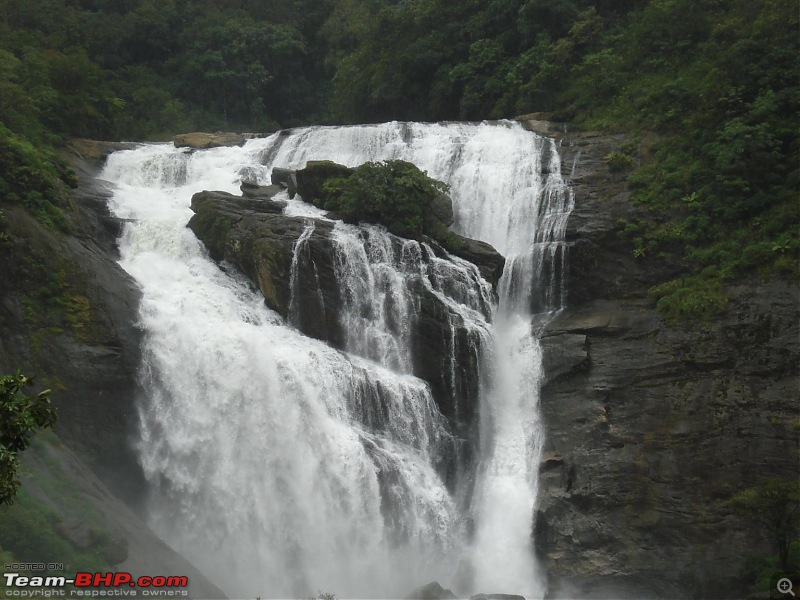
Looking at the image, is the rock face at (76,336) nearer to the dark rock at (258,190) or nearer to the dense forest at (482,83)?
the dense forest at (482,83)

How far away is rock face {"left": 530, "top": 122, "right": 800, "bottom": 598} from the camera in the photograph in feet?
59.6

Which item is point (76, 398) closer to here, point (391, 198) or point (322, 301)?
point (322, 301)

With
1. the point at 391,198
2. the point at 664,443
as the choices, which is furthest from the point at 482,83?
the point at 664,443

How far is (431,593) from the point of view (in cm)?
1703

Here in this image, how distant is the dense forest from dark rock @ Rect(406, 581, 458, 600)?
10.2 m

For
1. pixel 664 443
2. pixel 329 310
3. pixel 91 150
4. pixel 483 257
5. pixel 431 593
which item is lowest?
pixel 431 593

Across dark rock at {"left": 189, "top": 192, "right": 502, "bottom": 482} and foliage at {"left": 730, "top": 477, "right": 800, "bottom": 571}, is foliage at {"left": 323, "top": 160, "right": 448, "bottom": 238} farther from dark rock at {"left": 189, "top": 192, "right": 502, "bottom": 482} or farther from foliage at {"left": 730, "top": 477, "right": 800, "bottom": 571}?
foliage at {"left": 730, "top": 477, "right": 800, "bottom": 571}

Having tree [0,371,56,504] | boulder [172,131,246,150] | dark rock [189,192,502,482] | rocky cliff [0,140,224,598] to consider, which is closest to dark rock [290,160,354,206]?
dark rock [189,192,502,482]

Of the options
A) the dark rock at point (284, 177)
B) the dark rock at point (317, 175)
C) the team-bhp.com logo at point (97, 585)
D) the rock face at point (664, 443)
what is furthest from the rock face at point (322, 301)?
the team-bhp.com logo at point (97, 585)

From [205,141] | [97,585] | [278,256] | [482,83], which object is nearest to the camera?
[97,585]

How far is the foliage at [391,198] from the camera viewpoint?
23625 mm

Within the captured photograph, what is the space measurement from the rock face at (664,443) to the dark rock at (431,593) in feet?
10.4

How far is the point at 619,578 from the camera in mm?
18297

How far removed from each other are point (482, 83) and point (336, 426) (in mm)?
21856
